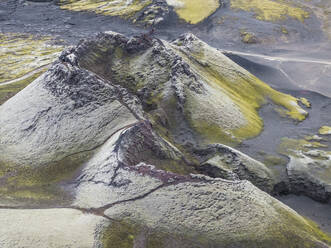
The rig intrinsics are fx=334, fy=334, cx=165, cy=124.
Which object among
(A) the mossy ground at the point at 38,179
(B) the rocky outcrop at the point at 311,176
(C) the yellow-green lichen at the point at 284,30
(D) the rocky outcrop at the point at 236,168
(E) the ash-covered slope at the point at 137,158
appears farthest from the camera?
(C) the yellow-green lichen at the point at 284,30

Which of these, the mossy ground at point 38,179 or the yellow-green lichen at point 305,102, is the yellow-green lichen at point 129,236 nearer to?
the mossy ground at point 38,179

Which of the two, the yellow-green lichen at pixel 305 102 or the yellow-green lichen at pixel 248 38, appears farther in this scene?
the yellow-green lichen at pixel 248 38

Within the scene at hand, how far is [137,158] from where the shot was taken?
46625 millimetres

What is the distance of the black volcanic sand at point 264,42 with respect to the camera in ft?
220

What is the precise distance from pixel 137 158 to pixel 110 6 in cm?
15488

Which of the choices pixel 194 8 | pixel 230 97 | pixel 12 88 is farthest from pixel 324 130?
pixel 194 8

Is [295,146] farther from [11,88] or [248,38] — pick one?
[248,38]

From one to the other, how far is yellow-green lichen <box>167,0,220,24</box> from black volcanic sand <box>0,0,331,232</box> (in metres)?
4.48

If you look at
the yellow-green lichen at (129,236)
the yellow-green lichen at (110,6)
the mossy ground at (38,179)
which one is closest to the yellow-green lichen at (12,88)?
the mossy ground at (38,179)

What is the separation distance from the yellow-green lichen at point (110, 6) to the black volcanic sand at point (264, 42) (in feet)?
17.3

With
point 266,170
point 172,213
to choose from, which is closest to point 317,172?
point 266,170

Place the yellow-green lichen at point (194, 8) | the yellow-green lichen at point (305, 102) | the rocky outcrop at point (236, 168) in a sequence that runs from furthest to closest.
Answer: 1. the yellow-green lichen at point (194, 8)
2. the yellow-green lichen at point (305, 102)
3. the rocky outcrop at point (236, 168)

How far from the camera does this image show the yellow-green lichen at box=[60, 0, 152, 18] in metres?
175

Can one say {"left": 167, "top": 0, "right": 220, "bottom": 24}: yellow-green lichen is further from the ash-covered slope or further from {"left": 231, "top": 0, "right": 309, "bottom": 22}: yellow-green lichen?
the ash-covered slope
